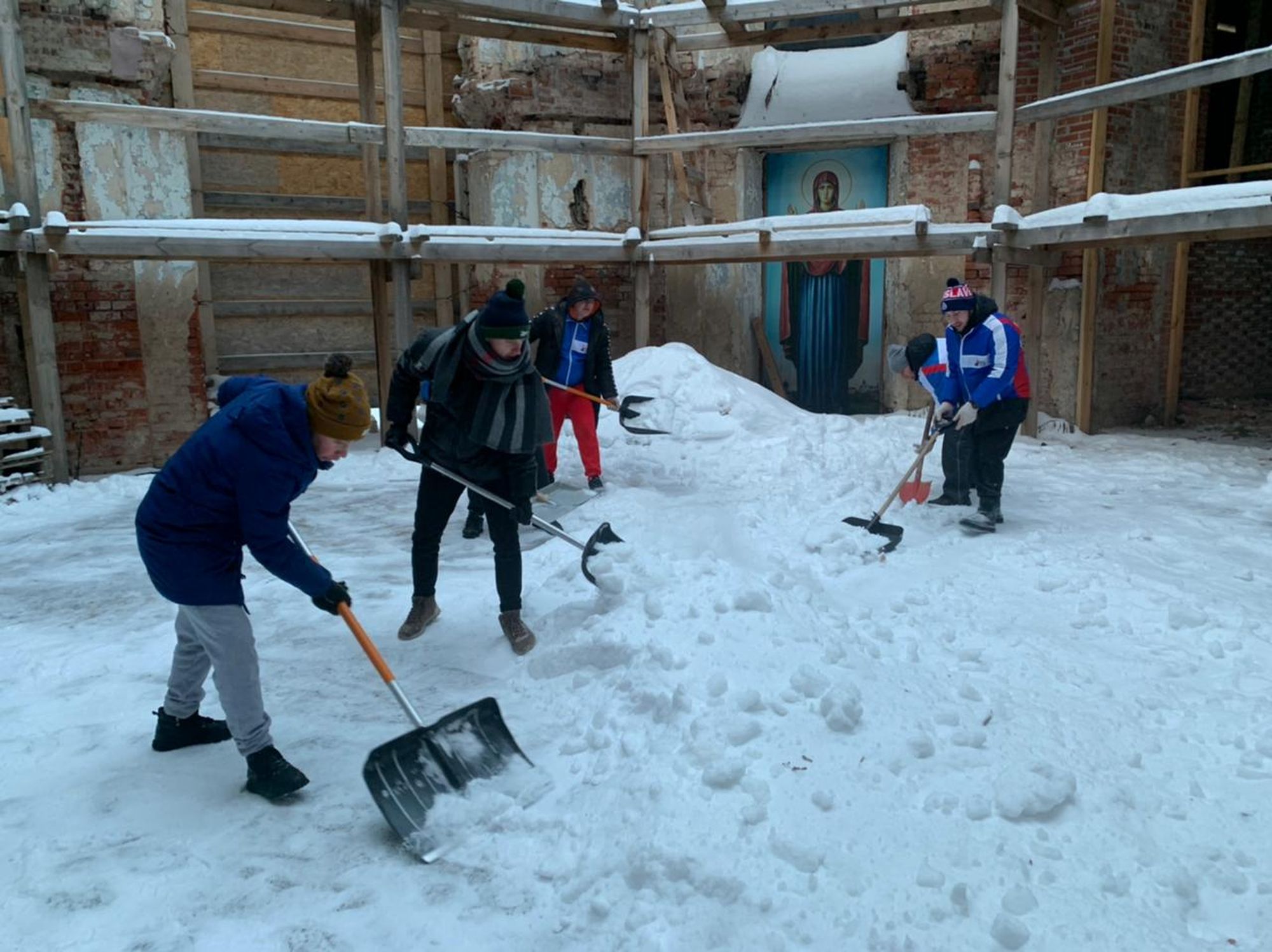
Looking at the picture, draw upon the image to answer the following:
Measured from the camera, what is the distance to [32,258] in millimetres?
8219

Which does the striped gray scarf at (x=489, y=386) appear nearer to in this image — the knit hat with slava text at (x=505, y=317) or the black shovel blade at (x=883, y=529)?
the knit hat with slava text at (x=505, y=317)

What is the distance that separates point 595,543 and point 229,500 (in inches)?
95.6

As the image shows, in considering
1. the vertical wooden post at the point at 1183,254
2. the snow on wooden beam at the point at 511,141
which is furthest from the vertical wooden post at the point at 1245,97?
the snow on wooden beam at the point at 511,141

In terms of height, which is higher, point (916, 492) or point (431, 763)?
point (916, 492)

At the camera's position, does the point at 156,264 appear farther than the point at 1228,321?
No

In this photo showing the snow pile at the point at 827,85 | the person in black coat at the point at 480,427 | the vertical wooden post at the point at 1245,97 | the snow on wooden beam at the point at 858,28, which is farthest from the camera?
the vertical wooden post at the point at 1245,97

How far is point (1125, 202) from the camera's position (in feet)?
25.9

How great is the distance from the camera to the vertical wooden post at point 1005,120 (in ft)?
29.3

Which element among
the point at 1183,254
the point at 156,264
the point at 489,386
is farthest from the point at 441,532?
the point at 1183,254

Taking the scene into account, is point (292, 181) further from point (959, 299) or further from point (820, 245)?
point (959, 299)

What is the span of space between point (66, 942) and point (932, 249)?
8717 mm

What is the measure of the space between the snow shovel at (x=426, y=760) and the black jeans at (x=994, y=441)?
13.4 ft

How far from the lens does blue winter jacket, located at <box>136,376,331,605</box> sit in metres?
3.07

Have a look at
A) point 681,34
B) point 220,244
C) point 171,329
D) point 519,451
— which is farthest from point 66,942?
point 681,34
